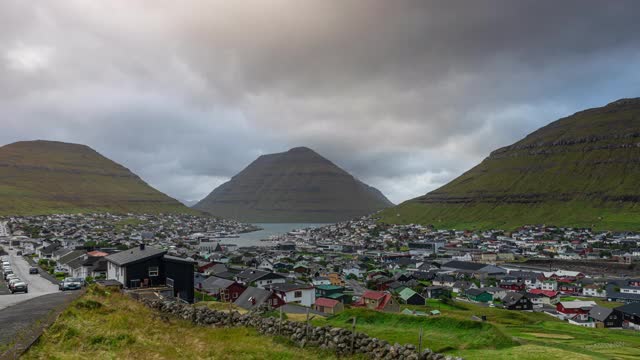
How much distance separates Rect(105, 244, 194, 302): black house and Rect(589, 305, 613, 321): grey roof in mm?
72225

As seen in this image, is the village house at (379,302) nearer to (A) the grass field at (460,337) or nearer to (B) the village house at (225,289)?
(B) the village house at (225,289)

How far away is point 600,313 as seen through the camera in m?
79.9

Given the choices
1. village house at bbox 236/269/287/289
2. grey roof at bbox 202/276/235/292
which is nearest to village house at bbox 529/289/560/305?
village house at bbox 236/269/287/289

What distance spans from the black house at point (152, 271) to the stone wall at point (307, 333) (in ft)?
43.4

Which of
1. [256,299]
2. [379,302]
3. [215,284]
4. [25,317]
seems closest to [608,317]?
[379,302]

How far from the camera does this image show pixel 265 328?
21250mm

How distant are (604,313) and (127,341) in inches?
3386

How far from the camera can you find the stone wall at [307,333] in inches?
629

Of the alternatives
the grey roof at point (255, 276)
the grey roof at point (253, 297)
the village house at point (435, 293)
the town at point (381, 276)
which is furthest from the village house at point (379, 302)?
the village house at point (435, 293)

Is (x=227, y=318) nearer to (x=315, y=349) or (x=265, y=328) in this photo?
(x=265, y=328)

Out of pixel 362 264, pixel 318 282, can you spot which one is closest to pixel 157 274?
pixel 318 282

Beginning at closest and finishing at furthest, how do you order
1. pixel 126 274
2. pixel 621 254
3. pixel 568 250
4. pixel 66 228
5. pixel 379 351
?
pixel 379 351 < pixel 126 274 < pixel 621 254 < pixel 568 250 < pixel 66 228

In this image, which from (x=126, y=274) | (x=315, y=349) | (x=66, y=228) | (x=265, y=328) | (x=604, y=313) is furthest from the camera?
(x=66, y=228)

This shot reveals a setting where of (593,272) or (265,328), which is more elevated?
(265,328)
